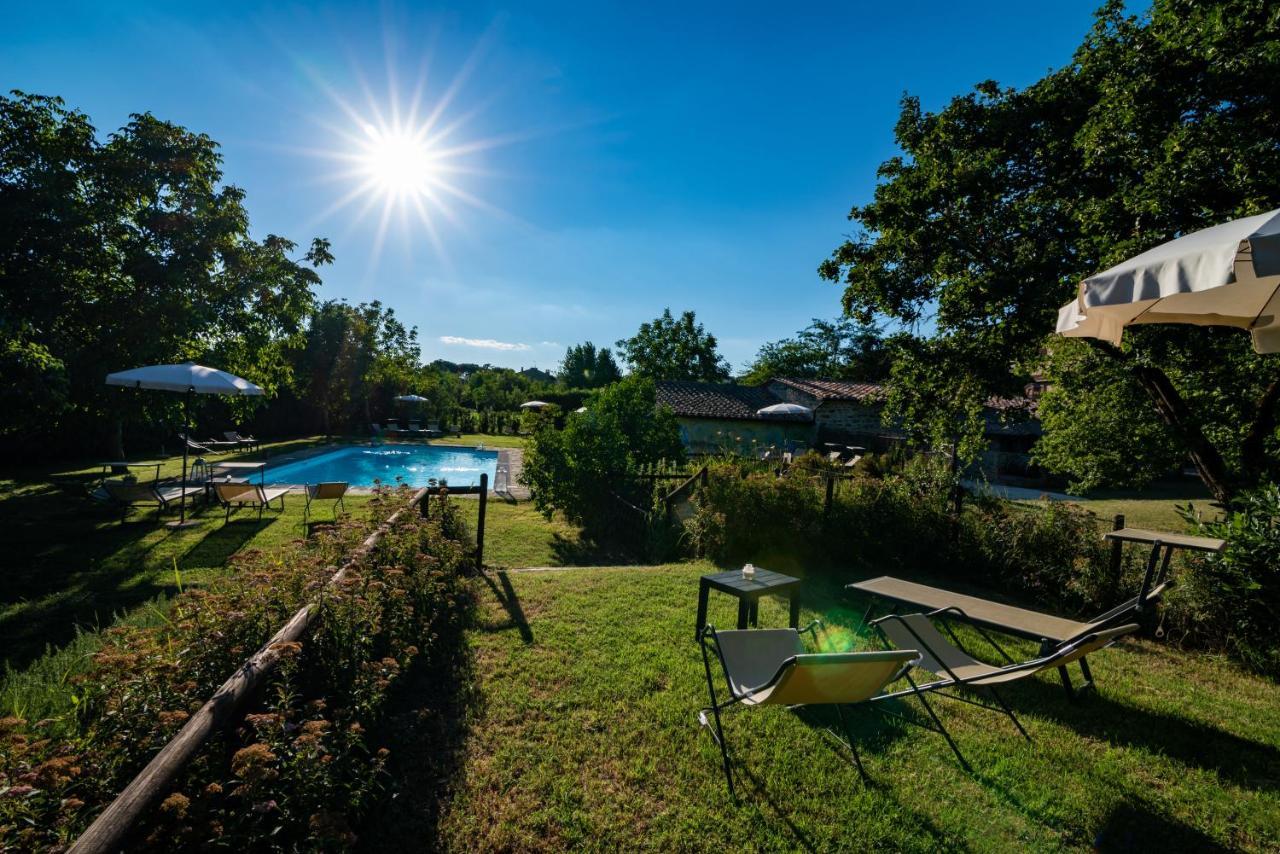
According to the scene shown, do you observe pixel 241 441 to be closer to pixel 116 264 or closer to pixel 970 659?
pixel 116 264

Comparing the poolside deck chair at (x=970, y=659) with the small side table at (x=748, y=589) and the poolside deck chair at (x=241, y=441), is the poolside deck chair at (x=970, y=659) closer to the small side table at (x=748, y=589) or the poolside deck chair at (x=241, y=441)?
the small side table at (x=748, y=589)

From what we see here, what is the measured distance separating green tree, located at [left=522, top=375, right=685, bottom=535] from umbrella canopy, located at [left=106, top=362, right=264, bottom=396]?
533 centimetres

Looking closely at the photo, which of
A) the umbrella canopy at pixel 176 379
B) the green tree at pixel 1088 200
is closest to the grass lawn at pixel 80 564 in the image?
the umbrella canopy at pixel 176 379

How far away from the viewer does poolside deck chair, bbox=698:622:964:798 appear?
2.47 metres

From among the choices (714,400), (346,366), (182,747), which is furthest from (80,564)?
(346,366)

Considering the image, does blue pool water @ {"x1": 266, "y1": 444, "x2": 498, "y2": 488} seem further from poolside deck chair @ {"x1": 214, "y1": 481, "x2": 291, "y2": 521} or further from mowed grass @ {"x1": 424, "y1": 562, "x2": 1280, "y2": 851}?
mowed grass @ {"x1": 424, "y1": 562, "x2": 1280, "y2": 851}

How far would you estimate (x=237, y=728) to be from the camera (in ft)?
7.61

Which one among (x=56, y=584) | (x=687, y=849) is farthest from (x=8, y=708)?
(x=56, y=584)

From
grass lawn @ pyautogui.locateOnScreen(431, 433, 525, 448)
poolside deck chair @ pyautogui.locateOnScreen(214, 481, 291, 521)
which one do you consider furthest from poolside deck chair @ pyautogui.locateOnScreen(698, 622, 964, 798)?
grass lawn @ pyautogui.locateOnScreen(431, 433, 525, 448)

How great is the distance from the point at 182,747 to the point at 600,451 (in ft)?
25.8

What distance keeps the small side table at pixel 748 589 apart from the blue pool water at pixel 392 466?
1091 centimetres

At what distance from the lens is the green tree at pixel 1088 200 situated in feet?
20.0

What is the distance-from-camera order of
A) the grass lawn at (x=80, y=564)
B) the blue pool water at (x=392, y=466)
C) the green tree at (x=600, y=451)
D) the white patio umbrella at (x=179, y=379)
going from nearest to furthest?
the grass lawn at (x=80, y=564) → the white patio umbrella at (x=179, y=379) → the green tree at (x=600, y=451) → the blue pool water at (x=392, y=466)

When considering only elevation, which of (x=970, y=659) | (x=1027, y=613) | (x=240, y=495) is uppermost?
(x=1027, y=613)
